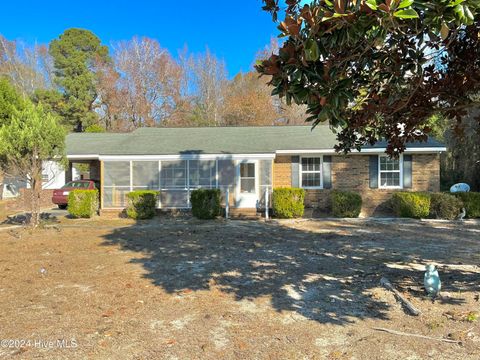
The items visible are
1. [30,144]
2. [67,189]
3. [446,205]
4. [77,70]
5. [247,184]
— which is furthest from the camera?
[77,70]

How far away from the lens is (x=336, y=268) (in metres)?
6.87

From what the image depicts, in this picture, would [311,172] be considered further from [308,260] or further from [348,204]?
[308,260]

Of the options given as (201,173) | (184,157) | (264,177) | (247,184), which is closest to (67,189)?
(184,157)

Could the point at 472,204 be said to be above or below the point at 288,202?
below

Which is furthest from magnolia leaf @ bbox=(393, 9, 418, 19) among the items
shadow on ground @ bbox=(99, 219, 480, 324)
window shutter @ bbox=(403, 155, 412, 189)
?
window shutter @ bbox=(403, 155, 412, 189)

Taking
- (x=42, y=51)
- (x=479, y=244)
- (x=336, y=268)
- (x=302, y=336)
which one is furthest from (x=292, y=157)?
(x=42, y=51)

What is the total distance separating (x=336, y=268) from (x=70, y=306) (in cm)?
439

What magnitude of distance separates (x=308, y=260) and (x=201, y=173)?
9.17 metres

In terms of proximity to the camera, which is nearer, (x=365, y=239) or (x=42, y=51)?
(x=365, y=239)

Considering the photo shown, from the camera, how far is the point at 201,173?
52.5ft

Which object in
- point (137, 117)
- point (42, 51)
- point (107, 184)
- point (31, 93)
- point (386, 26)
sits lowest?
point (107, 184)

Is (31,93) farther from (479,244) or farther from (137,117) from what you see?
(479,244)

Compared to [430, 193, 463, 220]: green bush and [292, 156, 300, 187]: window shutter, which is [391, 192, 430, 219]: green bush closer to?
[430, 193, 463, 220]: green bush

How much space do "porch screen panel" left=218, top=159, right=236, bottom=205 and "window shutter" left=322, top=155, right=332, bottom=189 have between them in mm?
3802
